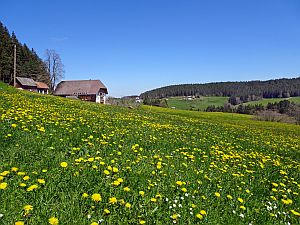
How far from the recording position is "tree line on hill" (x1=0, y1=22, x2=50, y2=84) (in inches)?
2373

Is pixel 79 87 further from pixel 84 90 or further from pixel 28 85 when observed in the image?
pixel 28 85

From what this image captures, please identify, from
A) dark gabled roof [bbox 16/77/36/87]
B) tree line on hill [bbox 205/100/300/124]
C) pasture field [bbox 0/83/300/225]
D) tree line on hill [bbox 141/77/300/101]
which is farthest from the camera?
tree line on hill [bbox 141/77/300/101]

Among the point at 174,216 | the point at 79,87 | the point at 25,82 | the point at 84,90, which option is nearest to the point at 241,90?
the point at 84,90

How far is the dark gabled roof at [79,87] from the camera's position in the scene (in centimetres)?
6188

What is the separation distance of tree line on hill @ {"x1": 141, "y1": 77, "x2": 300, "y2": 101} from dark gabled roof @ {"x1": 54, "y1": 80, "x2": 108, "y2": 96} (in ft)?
167

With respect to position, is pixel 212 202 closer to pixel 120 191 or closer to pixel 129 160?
pixel 120 191

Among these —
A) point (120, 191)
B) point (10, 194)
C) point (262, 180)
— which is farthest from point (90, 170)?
point (262, 180)

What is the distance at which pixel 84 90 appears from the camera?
2448 inches

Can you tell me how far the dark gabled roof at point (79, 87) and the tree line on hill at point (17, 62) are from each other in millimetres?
10047

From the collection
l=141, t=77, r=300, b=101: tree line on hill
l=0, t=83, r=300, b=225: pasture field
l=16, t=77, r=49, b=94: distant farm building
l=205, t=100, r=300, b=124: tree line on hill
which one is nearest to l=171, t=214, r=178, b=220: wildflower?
l=0, t=83, r=300, b=225: pasture field

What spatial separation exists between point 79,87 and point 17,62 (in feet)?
61.1

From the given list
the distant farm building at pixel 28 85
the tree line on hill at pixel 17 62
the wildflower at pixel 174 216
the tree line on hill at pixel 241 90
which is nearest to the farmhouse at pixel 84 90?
the distant farm building at pixel 28 85

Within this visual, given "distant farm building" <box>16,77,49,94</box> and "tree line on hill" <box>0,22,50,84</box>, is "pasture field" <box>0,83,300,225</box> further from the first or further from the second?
"tree line on hill" <box>0,22,50,84</box>

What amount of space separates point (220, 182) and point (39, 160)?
131 inches
